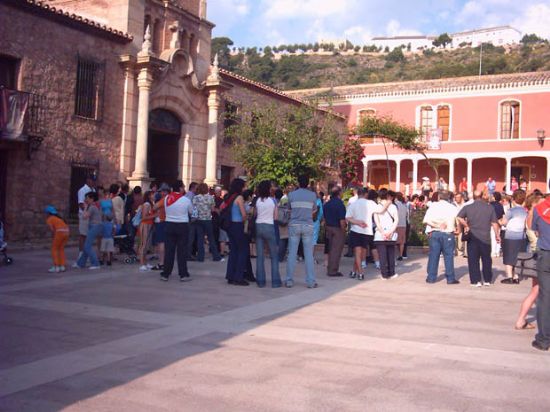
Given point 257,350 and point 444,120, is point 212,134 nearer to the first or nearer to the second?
point 257,350

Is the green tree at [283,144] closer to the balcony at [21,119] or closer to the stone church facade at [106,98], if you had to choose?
the stone church facade at [106,98]

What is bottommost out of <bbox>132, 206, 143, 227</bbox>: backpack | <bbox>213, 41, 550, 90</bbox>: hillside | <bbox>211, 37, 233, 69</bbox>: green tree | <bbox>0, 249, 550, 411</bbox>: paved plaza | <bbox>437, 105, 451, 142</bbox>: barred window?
<bbox>0, 249, 550, 411</bbox>: paved plaza

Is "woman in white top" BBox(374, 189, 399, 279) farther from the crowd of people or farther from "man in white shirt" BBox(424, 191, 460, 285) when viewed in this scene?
"man in white shirt" BBox(424, 191, 460, 285)

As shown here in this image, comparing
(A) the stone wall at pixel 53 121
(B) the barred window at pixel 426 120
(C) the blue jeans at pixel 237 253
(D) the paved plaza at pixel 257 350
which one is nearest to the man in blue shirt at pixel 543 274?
(D) the paved plaza at pixel 257 350

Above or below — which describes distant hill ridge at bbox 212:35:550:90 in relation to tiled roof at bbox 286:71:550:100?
above

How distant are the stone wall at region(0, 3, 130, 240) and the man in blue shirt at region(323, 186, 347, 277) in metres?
8.65

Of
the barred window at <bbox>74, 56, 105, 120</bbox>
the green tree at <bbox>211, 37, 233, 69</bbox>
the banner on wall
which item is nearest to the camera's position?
the banner on wall

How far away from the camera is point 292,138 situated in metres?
20.8

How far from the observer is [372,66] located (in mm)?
101375

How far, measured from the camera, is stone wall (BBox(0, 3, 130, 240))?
15391 mm

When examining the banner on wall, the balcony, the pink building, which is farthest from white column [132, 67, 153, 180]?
the pink building

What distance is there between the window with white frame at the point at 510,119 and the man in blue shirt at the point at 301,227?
27.0 m

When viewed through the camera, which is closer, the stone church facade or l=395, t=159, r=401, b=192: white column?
the stone church facade

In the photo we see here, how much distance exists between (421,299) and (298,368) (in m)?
4.65
